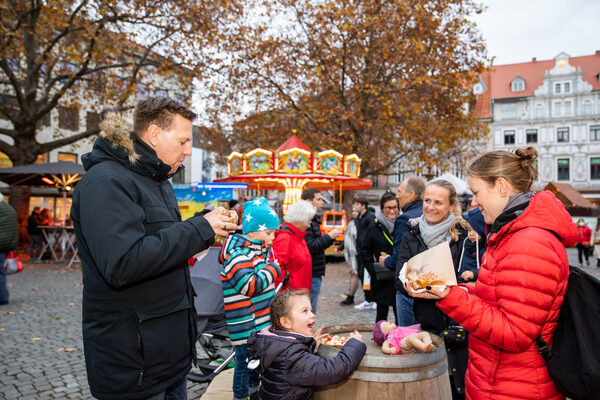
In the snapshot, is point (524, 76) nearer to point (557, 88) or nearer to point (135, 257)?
point (557, 88)

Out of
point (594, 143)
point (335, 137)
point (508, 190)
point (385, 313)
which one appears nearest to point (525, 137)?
point (594, 143)

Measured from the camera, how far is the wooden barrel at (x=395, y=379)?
6.30ft

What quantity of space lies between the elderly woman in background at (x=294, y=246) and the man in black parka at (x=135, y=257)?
2407 mm

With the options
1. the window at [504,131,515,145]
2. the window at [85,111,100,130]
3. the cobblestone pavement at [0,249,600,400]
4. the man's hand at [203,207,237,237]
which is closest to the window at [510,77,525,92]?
the window at [504,131,515,145]

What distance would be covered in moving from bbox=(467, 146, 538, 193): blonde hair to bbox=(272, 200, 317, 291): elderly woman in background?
2556mm

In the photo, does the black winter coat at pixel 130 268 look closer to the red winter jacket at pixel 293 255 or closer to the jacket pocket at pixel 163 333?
the jacket pocket at pixel 163 333

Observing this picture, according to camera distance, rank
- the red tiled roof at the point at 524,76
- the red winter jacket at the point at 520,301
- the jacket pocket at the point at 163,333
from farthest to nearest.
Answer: the red tiled roof at the point at 524,76 < the jacket pocket at the point at 163,333 < the red winter jacket at the point at 520,301

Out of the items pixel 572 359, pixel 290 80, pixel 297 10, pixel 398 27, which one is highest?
pixel 297 10

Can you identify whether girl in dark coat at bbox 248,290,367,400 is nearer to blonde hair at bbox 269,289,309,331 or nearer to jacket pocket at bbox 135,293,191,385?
blonde hair at bbox 269,289,309,331

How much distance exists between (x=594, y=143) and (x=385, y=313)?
4260cm

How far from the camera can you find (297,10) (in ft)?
53.5

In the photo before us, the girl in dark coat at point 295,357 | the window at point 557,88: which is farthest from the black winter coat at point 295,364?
the window at point 557,88

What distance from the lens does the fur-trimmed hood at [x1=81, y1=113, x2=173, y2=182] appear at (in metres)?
1.80

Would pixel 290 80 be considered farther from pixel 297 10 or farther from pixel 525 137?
pixel 525 137
